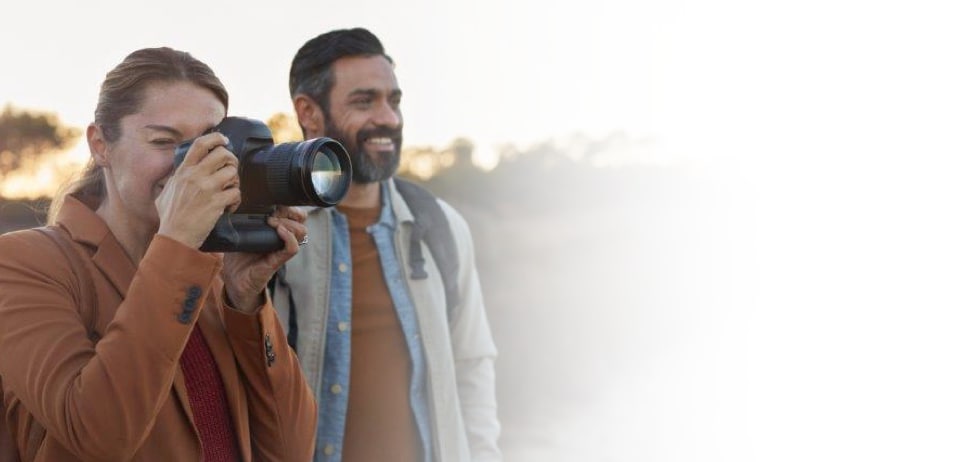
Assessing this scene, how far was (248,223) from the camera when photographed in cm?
192

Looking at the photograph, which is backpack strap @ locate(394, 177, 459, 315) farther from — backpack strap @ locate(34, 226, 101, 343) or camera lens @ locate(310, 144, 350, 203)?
backpack strap @ locate(34, 226, 101, 343)

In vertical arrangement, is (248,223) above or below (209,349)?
above

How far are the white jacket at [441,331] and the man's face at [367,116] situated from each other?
11cm

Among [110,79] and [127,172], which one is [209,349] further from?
[110,79]

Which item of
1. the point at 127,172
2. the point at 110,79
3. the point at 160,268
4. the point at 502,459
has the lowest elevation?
the point at 502,459

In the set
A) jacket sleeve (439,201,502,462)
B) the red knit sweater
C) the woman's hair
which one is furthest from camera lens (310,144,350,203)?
jacket sleeve (439,201,502,462)

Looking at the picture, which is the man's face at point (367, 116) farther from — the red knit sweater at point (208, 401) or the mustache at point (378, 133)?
the red knit sweater at point (208, 401)

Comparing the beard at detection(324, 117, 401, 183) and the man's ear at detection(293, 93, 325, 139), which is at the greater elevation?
the man's ear at detection(293, 93, 325, 139)

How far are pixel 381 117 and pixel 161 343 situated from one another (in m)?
1.25

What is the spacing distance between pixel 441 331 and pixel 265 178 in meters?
0.92

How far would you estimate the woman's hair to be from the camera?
1.86m

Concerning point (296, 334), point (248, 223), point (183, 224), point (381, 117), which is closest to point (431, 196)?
point (381, 117)

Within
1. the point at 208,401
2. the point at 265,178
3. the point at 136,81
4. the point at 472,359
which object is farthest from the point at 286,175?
the point at 472,359

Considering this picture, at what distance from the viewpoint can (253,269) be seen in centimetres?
192
